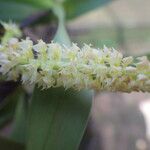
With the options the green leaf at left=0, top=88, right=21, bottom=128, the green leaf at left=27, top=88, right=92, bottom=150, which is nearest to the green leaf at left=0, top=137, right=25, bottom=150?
the green leaf at left=27, top=88, right=92, bottom=150

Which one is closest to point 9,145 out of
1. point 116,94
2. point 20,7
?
point 20,7

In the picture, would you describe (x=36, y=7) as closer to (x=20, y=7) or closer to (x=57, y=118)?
(x=20, y=7)

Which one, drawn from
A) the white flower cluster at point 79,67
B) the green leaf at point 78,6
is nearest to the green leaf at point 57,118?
the white flower cluster at point 79,67

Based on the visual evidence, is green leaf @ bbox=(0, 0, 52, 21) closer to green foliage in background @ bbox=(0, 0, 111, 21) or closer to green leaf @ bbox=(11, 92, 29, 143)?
green foliage in background @ bbox=(0, 0, 111, 21)

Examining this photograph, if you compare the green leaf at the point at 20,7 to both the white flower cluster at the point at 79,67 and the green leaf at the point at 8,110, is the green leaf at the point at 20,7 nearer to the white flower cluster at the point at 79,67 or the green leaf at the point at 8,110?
the green leaf at the point at 8,110

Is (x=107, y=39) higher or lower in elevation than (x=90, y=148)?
higher

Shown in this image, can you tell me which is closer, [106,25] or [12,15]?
[12,15]

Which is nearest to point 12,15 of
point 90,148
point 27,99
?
point 27,99

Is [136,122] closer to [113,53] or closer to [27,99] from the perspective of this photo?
Result: [27,99]

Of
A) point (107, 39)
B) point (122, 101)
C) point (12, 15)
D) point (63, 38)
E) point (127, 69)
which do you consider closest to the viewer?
point (127, 69)
